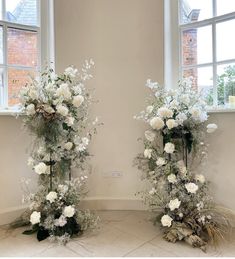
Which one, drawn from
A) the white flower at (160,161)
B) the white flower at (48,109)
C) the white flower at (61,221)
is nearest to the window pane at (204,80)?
the white flower at (160,161)

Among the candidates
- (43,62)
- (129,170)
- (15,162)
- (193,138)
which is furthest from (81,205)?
(43,62)

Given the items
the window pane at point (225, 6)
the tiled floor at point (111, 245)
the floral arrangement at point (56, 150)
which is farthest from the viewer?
the window pane at point (225, 6)

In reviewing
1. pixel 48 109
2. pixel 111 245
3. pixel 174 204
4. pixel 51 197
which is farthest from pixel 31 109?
pixel 174 204

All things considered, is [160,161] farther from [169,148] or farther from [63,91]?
[63,91]

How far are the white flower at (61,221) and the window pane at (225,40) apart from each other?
6.31 feet

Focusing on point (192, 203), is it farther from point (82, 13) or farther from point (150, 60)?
point (82, 13)

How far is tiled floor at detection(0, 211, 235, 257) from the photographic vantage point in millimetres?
1732

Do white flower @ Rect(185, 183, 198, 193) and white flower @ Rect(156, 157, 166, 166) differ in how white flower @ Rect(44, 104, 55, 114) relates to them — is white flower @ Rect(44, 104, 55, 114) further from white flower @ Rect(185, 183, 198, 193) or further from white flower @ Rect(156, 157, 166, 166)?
white flower @ Rect(185, 183, 198, 193)

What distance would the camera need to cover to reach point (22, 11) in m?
2.43

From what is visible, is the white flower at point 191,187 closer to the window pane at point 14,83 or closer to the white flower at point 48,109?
the white flower at point 48,109

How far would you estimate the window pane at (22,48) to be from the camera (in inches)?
93.7

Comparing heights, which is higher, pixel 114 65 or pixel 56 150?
pixel 114 65

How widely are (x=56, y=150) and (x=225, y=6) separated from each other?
195 centimetres

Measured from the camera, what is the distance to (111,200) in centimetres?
256
